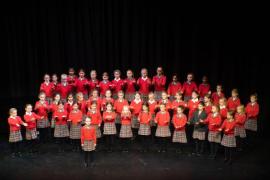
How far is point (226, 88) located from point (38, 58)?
5.99m

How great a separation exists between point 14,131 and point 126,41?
5.13 metres

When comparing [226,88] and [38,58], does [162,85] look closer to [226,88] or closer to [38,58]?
[226,88]

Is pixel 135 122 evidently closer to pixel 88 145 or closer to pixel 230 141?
pixel 88 145

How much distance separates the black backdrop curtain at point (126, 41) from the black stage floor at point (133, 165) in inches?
158

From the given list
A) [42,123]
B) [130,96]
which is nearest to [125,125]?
[130,96]

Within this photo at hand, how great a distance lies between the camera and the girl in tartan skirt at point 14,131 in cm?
801

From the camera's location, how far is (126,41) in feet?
39.7

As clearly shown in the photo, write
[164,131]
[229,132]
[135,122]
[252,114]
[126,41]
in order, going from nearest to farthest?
[229,132] < [164,131] < [252,114] < [135,122] < [126,41]

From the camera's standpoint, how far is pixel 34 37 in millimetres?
12047

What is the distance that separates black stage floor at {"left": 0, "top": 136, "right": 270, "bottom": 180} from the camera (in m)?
7.30

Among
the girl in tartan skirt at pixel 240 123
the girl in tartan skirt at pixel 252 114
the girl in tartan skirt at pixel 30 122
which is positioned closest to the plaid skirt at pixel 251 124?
the girl in tartan skirt at pixel 252 114

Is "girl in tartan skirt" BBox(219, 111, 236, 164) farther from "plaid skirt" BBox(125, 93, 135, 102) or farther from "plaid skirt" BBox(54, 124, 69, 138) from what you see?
"plaid skirt" BBox(54, 124, 69, 138)

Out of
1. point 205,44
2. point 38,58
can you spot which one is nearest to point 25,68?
point 38,58

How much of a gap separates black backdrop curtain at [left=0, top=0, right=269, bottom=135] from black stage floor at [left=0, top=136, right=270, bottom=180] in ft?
13.2
